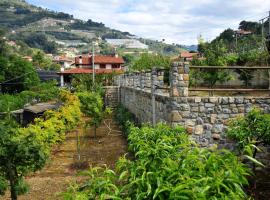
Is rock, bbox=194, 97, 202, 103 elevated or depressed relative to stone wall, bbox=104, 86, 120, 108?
elevated

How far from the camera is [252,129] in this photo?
29.0 ft

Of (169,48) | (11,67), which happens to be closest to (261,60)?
(11,67)

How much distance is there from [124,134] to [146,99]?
14.4 feet

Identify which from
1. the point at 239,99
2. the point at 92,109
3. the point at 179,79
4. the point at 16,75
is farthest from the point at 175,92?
the point at 16,75

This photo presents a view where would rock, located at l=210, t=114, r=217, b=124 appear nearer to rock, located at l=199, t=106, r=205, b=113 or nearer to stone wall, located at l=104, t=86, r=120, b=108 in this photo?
rock, located at l=199, t=106, r=205, b=113

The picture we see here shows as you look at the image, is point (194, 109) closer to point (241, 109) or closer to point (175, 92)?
point (175, 92)

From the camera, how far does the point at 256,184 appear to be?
8.55m

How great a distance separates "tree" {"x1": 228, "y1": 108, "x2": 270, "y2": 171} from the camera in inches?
332

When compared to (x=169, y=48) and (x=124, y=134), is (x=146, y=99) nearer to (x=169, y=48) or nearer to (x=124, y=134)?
(x=124, y=134)

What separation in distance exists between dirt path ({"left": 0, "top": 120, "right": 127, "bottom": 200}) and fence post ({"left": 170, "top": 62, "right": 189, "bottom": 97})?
3183mm

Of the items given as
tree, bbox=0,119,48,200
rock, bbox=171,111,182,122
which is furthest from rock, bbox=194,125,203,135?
tree, bbox=0,119,48,200

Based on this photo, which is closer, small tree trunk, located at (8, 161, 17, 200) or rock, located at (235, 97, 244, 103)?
small tree trunk, located at (8, 161, 17, 200)

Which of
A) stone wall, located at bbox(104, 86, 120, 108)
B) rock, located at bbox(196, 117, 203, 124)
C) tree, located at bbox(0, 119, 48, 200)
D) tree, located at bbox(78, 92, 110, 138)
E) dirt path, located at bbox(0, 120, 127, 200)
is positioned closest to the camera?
tree, located at bbox(0, 119, 48, 200)

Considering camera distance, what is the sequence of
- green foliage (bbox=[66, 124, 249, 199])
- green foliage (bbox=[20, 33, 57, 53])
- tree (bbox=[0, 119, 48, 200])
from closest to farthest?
green foliage (bbox=[66, 124, 249, 199]) < tree (bbox=[0, 119, 48, 200]) < green foliage (bbox=[20, 33, 57, 53])
